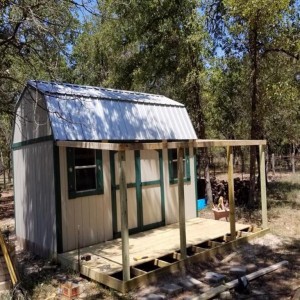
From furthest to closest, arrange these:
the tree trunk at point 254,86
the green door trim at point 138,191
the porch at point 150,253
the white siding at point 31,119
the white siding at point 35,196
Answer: the tree trunk at point 254,86 < the green door trim at point 138,191 < the white siding at point 31,119 < the white siding at point 35,196 < the porch at point 150,253

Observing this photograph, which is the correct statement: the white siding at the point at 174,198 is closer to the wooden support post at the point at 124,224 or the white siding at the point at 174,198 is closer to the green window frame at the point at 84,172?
the green window frame at the point at 84,172

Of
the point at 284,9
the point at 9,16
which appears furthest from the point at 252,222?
the point at 9,16

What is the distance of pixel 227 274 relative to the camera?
20.4 feet

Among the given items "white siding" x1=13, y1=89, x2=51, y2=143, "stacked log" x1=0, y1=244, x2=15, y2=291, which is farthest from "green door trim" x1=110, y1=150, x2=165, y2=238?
"stacked log" x1=0, y1=244, x2=15, y2=291

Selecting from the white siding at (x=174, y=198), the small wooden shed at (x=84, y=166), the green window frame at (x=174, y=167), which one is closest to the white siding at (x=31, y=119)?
the small wooden shed at (x=84, y=166)

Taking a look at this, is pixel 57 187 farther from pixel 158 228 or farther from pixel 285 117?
pixel 285 117

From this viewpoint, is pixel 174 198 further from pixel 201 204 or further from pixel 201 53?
pixel 201 53

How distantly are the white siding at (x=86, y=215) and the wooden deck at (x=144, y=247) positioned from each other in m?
0.19

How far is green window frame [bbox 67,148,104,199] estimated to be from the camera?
7.20 metres

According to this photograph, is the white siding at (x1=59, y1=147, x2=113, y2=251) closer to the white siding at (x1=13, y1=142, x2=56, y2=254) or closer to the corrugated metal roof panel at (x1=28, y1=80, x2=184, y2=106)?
the white siding at (x1=13, y1=142, x2=56, y2=254)

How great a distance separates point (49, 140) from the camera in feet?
23.4

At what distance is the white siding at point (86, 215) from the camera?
23.2 feet

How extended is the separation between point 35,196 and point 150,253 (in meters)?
2.76

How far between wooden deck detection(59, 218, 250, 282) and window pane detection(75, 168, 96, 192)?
47.3 inches
